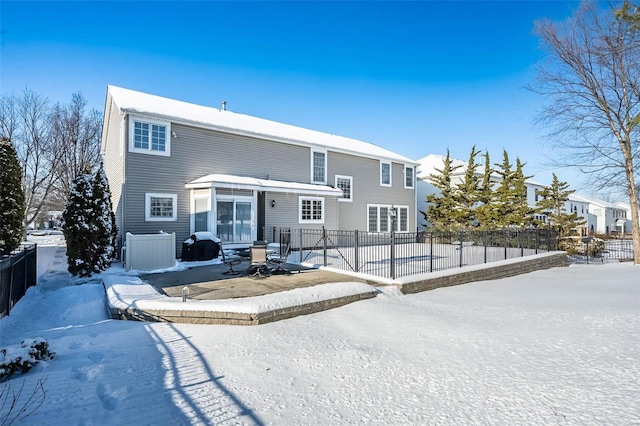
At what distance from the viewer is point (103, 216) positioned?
1009 centimetres

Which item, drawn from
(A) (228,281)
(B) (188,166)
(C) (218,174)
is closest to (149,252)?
(A) (228,281)

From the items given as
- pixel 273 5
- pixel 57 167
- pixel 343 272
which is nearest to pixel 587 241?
pixel 343 272

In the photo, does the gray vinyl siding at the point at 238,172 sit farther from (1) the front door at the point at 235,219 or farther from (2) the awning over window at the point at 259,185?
(1) the front door at the point at 235,219

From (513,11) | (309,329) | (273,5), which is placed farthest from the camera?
(513,11)

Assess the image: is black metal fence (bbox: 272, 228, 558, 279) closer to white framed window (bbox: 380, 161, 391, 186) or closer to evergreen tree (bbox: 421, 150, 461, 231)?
white framed window (bbox: 380, 161, 391, 186)

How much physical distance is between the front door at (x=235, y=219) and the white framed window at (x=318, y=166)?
16.5 feet

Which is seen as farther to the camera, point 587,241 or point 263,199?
point 587,241

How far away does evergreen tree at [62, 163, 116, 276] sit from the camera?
9.55 m

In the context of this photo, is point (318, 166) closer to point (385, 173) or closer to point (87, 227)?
point (385, 173)

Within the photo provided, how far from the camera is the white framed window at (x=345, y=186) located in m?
19.5

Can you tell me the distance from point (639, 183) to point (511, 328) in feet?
55.5

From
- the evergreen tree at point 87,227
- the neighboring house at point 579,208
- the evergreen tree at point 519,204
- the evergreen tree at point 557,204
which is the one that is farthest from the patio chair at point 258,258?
the neighboring house at point 579,208

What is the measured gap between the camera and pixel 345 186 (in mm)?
19859

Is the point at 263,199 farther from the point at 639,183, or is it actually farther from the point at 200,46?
the point at 639,183
